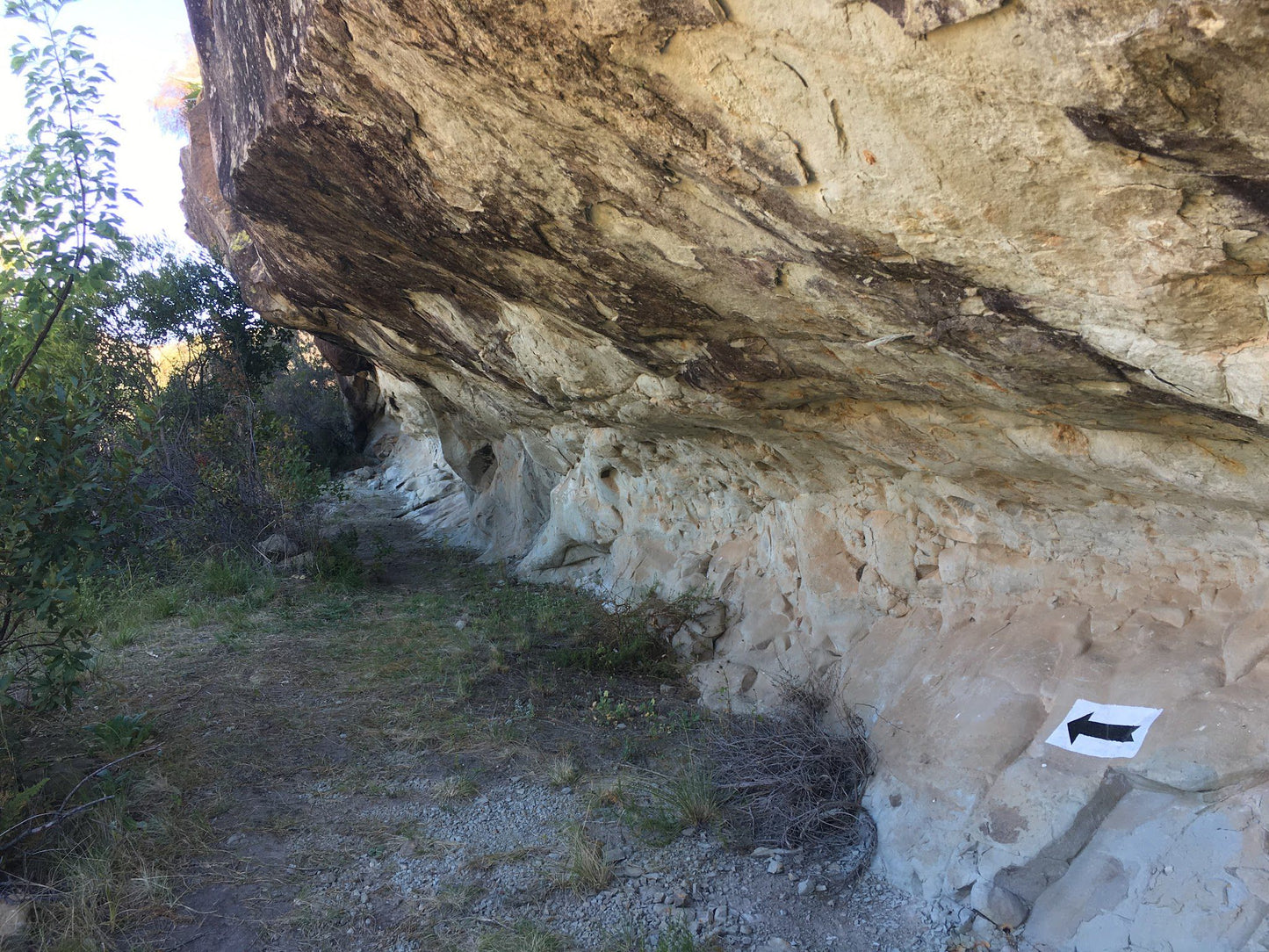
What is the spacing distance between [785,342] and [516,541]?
6137mm

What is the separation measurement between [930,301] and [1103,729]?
63.6 inches

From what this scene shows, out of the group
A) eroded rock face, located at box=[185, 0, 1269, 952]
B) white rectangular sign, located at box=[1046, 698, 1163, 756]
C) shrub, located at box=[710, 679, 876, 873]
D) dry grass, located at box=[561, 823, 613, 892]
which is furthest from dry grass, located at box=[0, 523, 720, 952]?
white rectangular sign, located at box=[1046, 698, 1163, 756]

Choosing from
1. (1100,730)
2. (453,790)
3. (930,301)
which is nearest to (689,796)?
(453,790)

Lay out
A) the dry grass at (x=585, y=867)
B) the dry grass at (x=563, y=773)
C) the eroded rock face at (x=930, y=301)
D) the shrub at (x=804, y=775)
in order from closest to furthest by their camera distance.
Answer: the eroded rock face at (x=930, y=301) < the dry grass at (x=585, y=867) < the shrub at (x=804, y=775) < the dry grass at (x=563, y=773)

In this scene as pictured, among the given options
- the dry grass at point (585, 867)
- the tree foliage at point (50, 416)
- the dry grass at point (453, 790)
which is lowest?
the dry grass at point (585, 867)

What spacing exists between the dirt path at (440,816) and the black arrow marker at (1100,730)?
0.80 m

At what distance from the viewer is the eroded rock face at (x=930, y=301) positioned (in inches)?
69.9

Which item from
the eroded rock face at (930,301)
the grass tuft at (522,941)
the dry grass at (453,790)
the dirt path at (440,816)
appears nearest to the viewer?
the eroded rock face at (930,301)

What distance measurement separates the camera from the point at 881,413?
11.6 feet

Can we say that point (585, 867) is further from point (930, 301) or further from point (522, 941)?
point (930, 301)

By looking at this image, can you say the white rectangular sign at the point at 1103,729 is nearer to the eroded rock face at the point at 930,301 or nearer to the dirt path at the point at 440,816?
the eroded rock face at the point at 930,301

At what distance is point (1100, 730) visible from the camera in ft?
9.05

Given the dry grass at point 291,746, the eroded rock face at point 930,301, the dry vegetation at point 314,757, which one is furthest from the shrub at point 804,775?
the dry grass at point 291,746

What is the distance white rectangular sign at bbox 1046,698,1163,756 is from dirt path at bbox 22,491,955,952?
758mm
